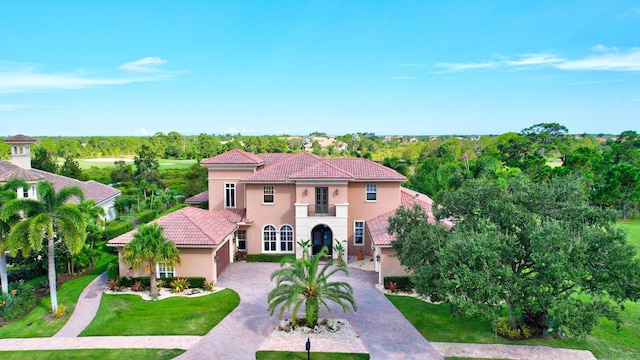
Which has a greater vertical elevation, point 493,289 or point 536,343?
point 493,289

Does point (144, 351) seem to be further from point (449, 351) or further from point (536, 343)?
point (536, 343)

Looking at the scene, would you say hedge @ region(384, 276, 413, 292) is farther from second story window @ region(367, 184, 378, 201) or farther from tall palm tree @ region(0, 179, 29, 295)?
tall palm tree @ region(0, 179, 29, 295)

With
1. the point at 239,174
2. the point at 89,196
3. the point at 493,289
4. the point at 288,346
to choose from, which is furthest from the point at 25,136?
the point at 493,289

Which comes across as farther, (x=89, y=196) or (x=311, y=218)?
(x=89, y=196)

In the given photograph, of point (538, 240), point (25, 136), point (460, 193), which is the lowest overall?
point (538, 240)

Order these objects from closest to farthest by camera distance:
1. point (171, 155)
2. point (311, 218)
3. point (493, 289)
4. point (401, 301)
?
point (493, 289), point (401, 301), point (311, 218), point (171, 155)
